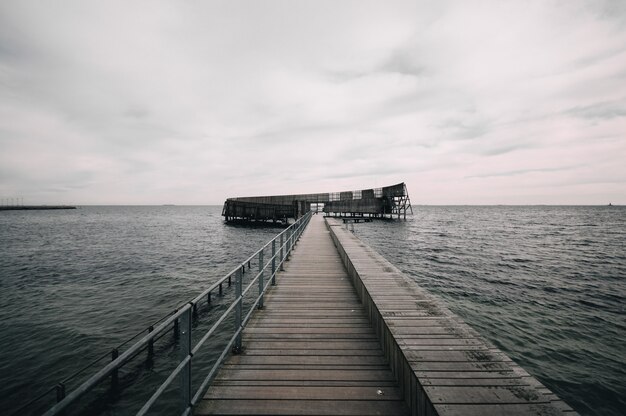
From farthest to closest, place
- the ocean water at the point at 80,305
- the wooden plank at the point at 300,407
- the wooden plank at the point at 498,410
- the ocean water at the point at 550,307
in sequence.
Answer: the ocean water at the point at 80,305 → the ocean water at the point at 550,307 → the wooden plank at the point at 300,407 → the wooden plank at the point at 498,410

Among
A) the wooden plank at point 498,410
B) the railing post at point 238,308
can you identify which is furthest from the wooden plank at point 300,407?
the railing post at point 238,308

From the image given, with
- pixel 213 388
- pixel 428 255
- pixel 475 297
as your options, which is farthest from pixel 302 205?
pixel 213 388

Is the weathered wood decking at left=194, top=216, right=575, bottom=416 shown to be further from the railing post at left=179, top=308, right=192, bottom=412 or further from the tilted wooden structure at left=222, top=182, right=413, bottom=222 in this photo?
the tilted wooden structure at left=222, top=182, right=413, bottom=222

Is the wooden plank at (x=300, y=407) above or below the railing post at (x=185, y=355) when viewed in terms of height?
below

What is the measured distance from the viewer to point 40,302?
12133 millimetres

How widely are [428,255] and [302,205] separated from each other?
2393 centimetres

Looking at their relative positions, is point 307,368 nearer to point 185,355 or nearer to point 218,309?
point 185,355

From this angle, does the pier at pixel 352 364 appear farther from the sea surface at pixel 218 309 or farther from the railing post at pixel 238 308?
the sea surface at pixel 218 309

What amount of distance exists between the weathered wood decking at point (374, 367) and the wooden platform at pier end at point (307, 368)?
12 millimetres

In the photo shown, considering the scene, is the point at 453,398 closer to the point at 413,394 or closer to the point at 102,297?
the point at 413,394

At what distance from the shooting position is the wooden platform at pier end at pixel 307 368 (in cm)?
300

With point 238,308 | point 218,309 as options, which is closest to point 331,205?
point 218,309

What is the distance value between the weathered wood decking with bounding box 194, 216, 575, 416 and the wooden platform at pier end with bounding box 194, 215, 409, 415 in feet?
0.04

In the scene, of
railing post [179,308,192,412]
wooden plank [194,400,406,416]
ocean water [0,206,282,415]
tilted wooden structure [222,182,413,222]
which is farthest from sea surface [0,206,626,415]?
tilted wooden structure [222,182,413,222]
